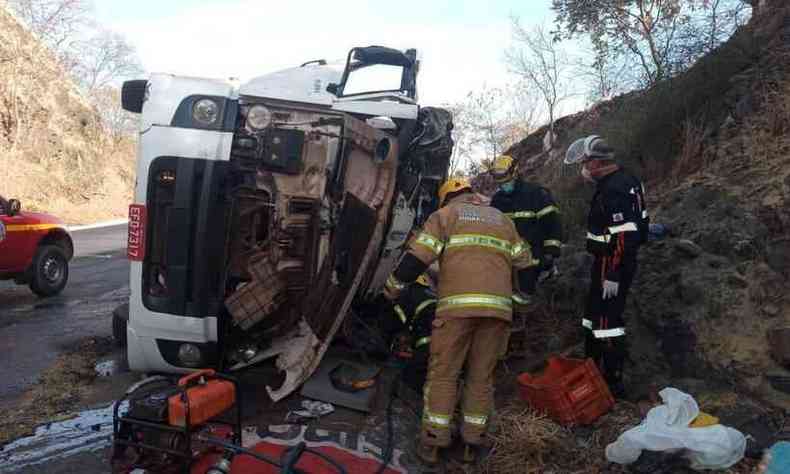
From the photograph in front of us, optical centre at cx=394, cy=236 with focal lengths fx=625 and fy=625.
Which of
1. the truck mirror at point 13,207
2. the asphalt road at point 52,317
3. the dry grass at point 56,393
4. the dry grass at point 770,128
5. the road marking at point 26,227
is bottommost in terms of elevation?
the asphalt road at point 52,317

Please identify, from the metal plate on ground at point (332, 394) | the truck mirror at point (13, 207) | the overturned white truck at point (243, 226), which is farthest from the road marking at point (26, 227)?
the metal plate on ground at point (332, 394)

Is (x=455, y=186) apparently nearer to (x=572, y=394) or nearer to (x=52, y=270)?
(x=572, y=394)

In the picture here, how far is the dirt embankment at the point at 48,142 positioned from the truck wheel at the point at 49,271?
44.4ft

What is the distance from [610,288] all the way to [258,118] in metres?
2.49

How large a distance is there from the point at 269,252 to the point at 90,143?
83.3ft

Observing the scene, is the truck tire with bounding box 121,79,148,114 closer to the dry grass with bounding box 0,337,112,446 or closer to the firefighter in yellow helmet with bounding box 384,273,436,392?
the dry grass with bounding box 0,337,112,446

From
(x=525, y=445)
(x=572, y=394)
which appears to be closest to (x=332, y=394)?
(x=525, y=445)

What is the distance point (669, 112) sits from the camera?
6.54 meters

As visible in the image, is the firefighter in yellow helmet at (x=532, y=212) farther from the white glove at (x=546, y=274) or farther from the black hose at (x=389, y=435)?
the black hose at (x=389, y=435)

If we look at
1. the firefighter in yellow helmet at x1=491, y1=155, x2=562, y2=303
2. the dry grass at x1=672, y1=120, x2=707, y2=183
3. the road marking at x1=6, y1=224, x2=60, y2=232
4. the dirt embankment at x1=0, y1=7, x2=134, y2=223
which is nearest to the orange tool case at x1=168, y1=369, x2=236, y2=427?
the firefighter in yellow helmet at x1=491, y1=155, x2=562, y2=303

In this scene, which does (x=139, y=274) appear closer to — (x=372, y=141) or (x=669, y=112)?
(x=372, y=141)

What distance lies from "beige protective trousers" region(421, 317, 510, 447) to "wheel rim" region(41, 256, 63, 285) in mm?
5992

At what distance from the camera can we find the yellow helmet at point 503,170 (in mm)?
4934

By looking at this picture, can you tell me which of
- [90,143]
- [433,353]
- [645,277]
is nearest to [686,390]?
[645,277]
